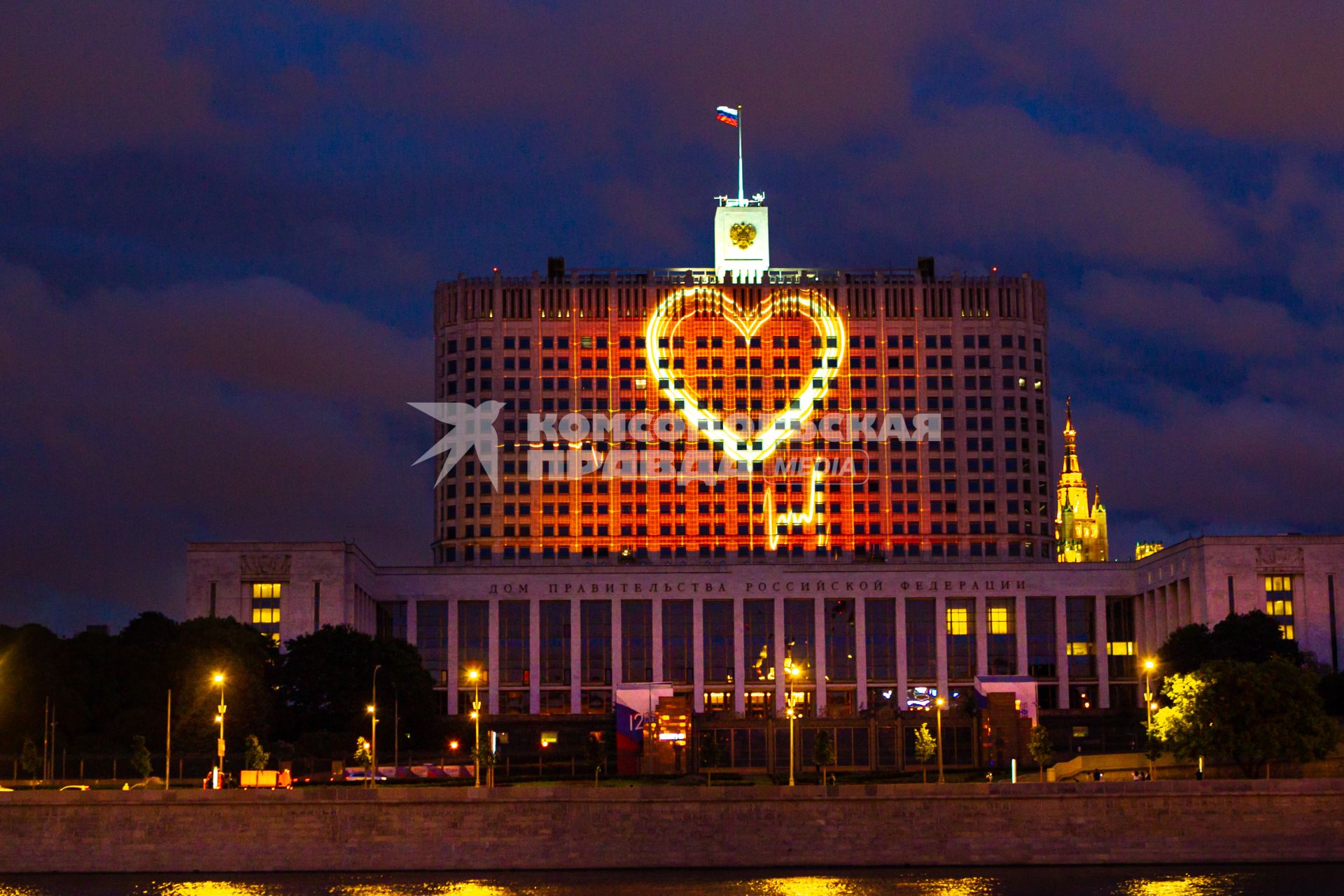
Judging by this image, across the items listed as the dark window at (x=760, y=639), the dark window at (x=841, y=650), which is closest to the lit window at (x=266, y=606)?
the dark window at (x=760, y=639)

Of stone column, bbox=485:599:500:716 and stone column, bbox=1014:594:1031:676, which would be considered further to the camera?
stone column, bbox=1014:594:1031:676

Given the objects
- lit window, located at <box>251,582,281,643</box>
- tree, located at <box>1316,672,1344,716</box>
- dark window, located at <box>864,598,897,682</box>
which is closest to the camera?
tree, located at <box>1316,672,1344,716</box>

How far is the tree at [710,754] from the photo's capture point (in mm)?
127812

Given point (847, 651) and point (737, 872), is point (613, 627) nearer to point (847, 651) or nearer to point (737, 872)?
point (847, 651)

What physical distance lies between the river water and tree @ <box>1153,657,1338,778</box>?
12502 mm

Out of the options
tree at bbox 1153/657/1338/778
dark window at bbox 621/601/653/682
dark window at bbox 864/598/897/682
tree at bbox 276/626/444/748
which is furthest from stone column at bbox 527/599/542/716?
tree at bbox 1153/657/1338/778

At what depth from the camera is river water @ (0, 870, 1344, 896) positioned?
92.3m

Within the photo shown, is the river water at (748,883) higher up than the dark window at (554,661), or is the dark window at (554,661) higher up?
the dark window at (554,661)

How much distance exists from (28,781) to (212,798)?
25.1 meters

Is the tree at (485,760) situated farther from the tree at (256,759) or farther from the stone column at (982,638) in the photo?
the stone column at (982,638)

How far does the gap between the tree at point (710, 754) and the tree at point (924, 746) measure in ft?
47.0

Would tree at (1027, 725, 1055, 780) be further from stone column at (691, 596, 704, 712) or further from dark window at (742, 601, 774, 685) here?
dark window at (742, 601, 774, 685)

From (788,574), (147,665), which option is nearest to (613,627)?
(788,574)

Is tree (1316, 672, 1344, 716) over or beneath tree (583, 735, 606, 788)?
over
